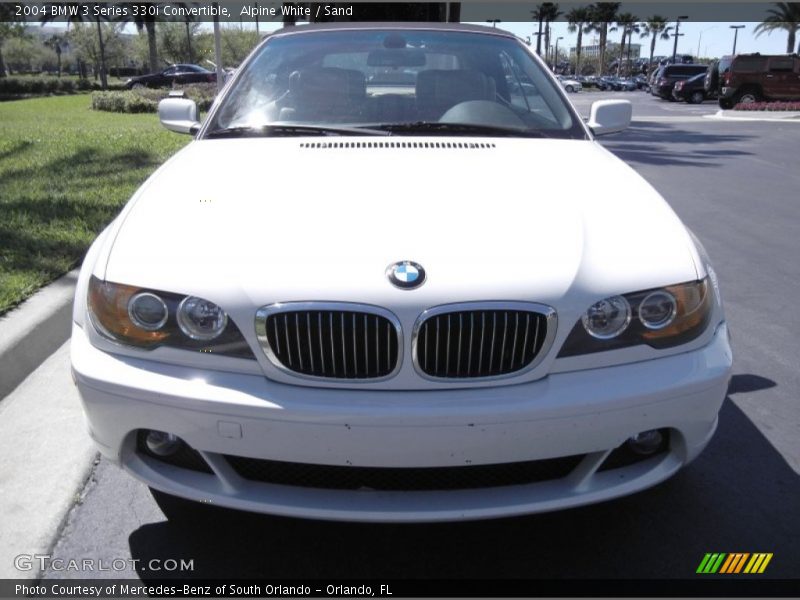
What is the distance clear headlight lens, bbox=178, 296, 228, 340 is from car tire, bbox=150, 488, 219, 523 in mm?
785

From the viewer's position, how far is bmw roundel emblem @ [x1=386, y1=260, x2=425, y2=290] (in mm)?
2135

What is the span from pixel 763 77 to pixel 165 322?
3170 cm

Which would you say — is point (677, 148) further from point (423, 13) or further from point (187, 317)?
point (187, 317)

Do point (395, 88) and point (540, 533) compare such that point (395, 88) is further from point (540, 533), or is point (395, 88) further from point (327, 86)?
point (540, 533)

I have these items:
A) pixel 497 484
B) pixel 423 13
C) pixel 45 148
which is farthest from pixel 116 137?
pixel 497 484

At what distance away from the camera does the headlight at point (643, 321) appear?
86.7 inches

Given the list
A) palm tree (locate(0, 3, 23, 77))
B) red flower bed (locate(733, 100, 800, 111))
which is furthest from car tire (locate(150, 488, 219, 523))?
palm tree (locate(0, 3, 23, 77))

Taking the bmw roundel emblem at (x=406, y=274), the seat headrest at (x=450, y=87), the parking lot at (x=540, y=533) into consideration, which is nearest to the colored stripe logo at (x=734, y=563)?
the parking lot at (x=540, y=533)

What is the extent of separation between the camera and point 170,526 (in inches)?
104

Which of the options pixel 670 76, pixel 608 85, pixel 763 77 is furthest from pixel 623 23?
pixel 763 77

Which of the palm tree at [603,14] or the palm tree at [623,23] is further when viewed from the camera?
the palm tree at [623,23]

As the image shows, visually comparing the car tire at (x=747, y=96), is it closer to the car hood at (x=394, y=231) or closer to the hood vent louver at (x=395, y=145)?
the hood vent louver at (x=395, y=145)

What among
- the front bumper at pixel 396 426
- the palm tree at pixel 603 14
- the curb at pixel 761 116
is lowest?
the curb at pixel 761 116

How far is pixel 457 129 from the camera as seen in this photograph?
3.47 meters
